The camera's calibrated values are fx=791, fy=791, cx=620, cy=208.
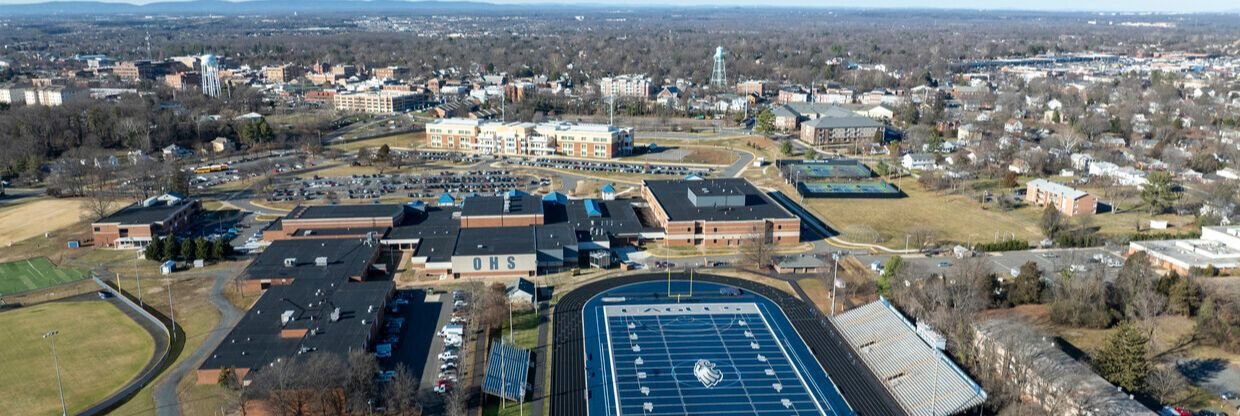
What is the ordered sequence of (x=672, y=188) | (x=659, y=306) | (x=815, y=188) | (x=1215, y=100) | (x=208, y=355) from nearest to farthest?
(x=208, y=355) < (x=659, y=306) < (x=672, y=188) < (x=815, y=188) < (x=1215, y=100)

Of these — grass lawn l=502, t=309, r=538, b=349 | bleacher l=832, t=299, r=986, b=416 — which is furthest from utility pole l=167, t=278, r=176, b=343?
bleacher l=832, t=299, r=986, b=416

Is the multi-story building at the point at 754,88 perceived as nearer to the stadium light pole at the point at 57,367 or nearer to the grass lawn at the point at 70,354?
the grass lawn at the point at 70,354

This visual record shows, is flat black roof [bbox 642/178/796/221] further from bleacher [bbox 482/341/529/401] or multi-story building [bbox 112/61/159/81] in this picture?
multi-story building [bbox 112/61/159/81]

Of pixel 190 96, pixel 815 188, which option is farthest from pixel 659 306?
pixel 190 96

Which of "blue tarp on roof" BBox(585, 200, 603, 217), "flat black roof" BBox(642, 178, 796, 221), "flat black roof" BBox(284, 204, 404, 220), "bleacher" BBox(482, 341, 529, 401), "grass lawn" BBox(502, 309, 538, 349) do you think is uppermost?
"flat black roof" BBox(642, 178, 796, 221)

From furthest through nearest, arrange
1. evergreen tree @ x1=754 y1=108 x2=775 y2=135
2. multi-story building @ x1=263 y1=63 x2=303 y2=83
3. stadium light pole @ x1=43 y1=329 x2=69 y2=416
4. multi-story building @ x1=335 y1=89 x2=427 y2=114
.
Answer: multi-story building @ x1=263 y1=63 x2=303 y2=83 → multi-story building @ x1=335 y1=89 x2=427 y2=114 → evergreen tree @ x1=754 y1=108 x2=775 y2=135 → stadium light pole @ x1=43 y1=329 x2=69 y2=416

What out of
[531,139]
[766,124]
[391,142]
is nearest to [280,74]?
[391,142]

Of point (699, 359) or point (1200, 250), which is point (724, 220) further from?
point (1200, 250)

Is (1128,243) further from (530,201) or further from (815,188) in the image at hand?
(530,201)

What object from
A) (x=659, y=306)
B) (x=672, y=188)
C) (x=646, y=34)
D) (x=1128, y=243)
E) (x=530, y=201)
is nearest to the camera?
(x=659, y=306)
